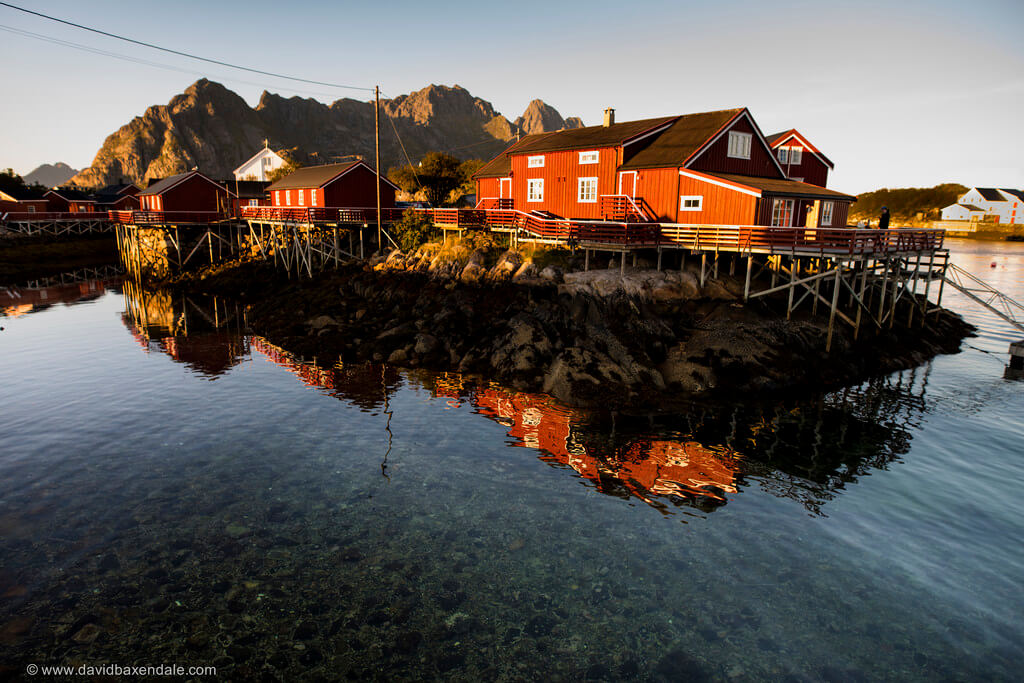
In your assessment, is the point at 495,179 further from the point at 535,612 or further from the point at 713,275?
the point at 535,612

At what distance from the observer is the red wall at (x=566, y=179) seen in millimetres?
33469

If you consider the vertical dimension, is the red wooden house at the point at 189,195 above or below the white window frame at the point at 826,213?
above

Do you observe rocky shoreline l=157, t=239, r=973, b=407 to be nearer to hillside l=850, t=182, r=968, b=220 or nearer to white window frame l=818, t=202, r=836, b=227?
white window frame l=818, t=202, r=836, b=227

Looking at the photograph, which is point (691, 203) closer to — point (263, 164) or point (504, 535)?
point (504, 535)

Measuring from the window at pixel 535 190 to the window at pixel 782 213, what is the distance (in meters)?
15.2

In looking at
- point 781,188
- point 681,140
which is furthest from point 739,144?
point 781,188

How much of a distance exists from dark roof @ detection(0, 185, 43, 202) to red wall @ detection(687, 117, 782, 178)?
96589 millimetres

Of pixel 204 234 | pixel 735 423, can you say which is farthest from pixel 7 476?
pixel 204 234

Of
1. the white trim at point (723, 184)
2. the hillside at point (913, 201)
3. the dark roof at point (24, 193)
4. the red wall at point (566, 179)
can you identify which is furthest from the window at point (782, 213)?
the hillside at point (913, 201)

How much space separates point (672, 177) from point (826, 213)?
10.4 m

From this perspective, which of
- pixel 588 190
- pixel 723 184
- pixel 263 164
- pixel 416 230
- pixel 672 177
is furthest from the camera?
pixel 263 164

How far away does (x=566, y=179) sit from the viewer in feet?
117

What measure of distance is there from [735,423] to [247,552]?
15.6 metres

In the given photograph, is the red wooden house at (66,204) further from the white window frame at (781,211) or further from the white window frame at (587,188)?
the white window frame at (781,211)
